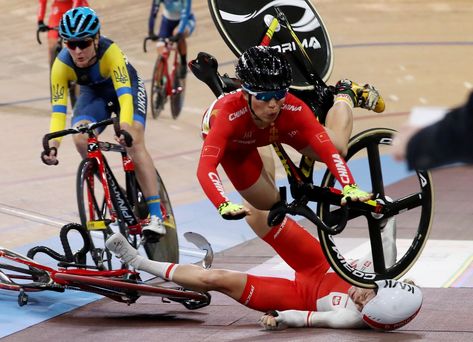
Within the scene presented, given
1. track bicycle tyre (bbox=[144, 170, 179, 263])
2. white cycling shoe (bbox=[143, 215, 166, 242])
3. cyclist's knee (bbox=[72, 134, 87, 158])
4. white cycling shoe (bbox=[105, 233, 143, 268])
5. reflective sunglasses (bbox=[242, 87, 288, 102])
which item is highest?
reflective sunglasses (bbox=[242, 87, 288, 102])

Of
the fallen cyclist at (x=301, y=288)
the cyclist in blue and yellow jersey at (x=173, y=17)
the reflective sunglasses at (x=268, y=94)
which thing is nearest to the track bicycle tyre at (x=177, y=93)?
the cyclist in blue and yellow jersey at (x=173, y=17)

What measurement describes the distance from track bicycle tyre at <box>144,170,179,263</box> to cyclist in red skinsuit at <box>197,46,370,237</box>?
44.5 inches

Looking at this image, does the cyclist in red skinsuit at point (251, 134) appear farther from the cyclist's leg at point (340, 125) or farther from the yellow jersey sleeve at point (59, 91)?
the yellow jersey sleeve at point (59, 91)

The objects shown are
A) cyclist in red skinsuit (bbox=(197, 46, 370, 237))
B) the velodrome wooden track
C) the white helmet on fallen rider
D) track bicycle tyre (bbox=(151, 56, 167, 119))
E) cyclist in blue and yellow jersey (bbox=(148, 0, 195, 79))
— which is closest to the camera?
cyclist in red skinsuit (bbox=(197, 46, 370, 237))

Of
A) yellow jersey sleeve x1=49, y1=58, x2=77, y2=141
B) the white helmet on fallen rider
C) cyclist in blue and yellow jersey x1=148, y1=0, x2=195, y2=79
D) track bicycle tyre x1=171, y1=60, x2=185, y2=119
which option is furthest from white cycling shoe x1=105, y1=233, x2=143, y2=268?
cyclist in blue and yellow jersey x1=148, y1=0, x2=195, y2=79

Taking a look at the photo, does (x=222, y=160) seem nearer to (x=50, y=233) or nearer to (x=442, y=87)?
(x=50, y=233)

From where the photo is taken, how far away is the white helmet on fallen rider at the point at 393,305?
13.5ft

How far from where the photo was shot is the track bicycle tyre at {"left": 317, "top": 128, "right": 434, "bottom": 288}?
4.29 meters

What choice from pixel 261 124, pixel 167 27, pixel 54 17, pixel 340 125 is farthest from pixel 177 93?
pixel 261 124

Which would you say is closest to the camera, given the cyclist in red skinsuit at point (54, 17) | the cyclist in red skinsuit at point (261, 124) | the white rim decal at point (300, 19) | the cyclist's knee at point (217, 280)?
the cyclist in red skinsuit at point (261, 124)

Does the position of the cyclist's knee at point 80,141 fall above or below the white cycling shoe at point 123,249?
above

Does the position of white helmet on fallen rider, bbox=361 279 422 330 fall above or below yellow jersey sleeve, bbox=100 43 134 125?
below

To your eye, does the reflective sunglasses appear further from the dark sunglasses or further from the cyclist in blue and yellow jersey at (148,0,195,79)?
the cyclist in blue and yellow jersey at (148,0,195,79)

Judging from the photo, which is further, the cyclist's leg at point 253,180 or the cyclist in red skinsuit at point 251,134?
the cyclist's leg at point 253,180
